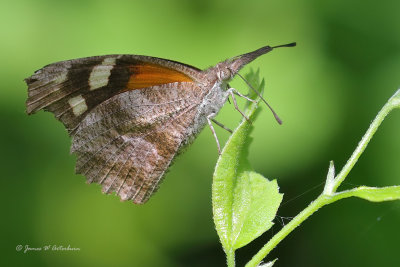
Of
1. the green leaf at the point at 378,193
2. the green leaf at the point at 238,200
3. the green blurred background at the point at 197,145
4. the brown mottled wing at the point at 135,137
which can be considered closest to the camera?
the green leaf at the point at 378,193

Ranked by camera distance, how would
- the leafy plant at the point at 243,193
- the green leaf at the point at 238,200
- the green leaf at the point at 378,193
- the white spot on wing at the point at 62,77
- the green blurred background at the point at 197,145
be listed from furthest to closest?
the green blurred background at the point at 197,145 → the white spot on wing at the point at 62,77 → the green leaf at the point at 238,200 → the leafy plant at the point at 243,193 → the green leaf at the point at 378,193

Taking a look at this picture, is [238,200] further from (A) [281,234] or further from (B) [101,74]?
(B) [101,74]

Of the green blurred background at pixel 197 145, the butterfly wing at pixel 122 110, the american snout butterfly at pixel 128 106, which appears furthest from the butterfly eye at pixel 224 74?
the green blurred background at pixel 197 145

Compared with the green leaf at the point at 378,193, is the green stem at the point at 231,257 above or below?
below

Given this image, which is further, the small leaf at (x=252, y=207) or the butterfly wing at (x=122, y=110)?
the butterfly wing at (x=122, y=110)

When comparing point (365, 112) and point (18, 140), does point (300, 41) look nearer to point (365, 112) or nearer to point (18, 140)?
point (365, 112)

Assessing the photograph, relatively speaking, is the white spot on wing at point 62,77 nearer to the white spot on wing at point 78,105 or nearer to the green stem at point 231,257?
the white spot on wing at point 78,105
